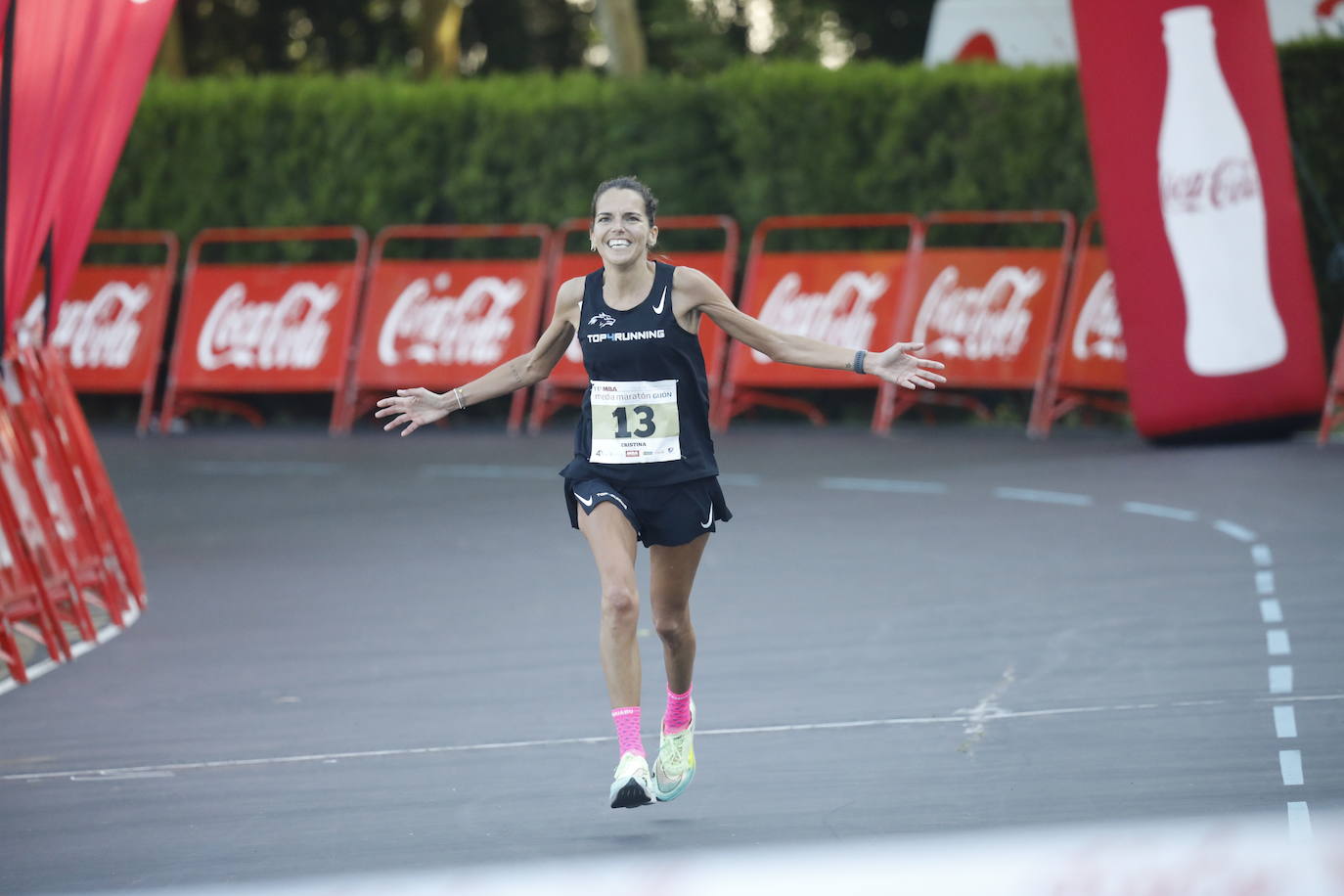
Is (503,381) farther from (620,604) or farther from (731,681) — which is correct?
(731,681)

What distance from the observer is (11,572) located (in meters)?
8.39

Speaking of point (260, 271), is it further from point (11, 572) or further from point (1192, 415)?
point (11, 572)

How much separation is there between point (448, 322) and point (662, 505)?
1253cm

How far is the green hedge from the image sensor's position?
1691cm

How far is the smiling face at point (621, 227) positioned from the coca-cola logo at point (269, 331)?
13.0 m

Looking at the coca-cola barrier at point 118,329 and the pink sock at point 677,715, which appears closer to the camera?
the pink sock at point 677,715

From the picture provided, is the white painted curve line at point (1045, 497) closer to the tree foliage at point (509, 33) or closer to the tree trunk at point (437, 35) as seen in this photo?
the tree foliage at point (509, 33)

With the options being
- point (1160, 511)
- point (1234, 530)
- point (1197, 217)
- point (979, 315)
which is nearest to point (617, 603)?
point (1234, 530)

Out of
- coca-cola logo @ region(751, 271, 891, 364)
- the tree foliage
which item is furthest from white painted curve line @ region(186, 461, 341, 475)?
the tree foliage

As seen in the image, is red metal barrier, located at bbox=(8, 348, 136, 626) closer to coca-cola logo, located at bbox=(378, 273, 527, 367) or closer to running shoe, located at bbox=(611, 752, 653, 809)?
running shoe, located at bbox=(611, 752, 653, 809)

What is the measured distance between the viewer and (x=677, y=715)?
5.86 metres

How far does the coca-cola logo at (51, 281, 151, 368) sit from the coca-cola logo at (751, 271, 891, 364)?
6.34 meters

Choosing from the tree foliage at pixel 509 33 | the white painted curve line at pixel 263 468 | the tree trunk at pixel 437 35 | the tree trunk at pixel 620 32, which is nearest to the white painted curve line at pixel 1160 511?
the white painted curve line at pixel 263 468

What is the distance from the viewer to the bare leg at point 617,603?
562 centimetres
